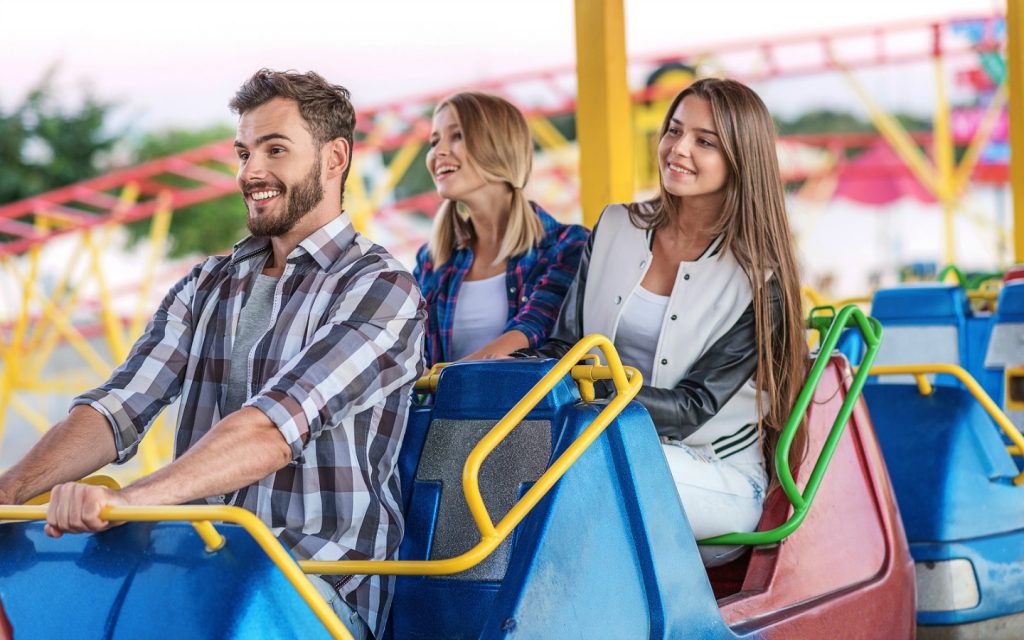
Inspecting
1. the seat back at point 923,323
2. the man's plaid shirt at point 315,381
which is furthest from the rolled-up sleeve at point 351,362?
the seat back at point 923,323

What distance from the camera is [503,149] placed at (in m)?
3.57

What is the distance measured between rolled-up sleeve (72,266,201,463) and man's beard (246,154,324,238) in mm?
253

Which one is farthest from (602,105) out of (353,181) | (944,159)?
(944,159)

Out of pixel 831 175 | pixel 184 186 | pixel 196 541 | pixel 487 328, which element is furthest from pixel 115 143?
pixel 196 541

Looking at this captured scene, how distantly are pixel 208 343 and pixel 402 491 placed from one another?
45 cm

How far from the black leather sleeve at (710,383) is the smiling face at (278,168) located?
77 cm

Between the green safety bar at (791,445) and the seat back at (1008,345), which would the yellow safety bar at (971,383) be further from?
the seat back at (1008,345)

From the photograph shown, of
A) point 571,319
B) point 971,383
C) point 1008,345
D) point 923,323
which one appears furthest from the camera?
point 923,323

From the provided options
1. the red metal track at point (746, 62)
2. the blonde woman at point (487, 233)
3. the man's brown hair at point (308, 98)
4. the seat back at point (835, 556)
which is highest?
the red metal track at point (746, 62)

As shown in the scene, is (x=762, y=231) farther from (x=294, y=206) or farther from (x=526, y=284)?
(x=294, y=206)

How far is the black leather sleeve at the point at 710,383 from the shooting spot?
104 inches

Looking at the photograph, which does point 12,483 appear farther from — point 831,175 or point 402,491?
point 831,175

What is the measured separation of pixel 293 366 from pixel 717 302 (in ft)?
3.60

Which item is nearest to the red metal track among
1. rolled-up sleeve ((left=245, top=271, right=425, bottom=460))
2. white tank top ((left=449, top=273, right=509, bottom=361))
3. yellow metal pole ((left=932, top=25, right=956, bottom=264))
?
yellow metal pole ((left=932, top=25, right=956, bottom=264))
